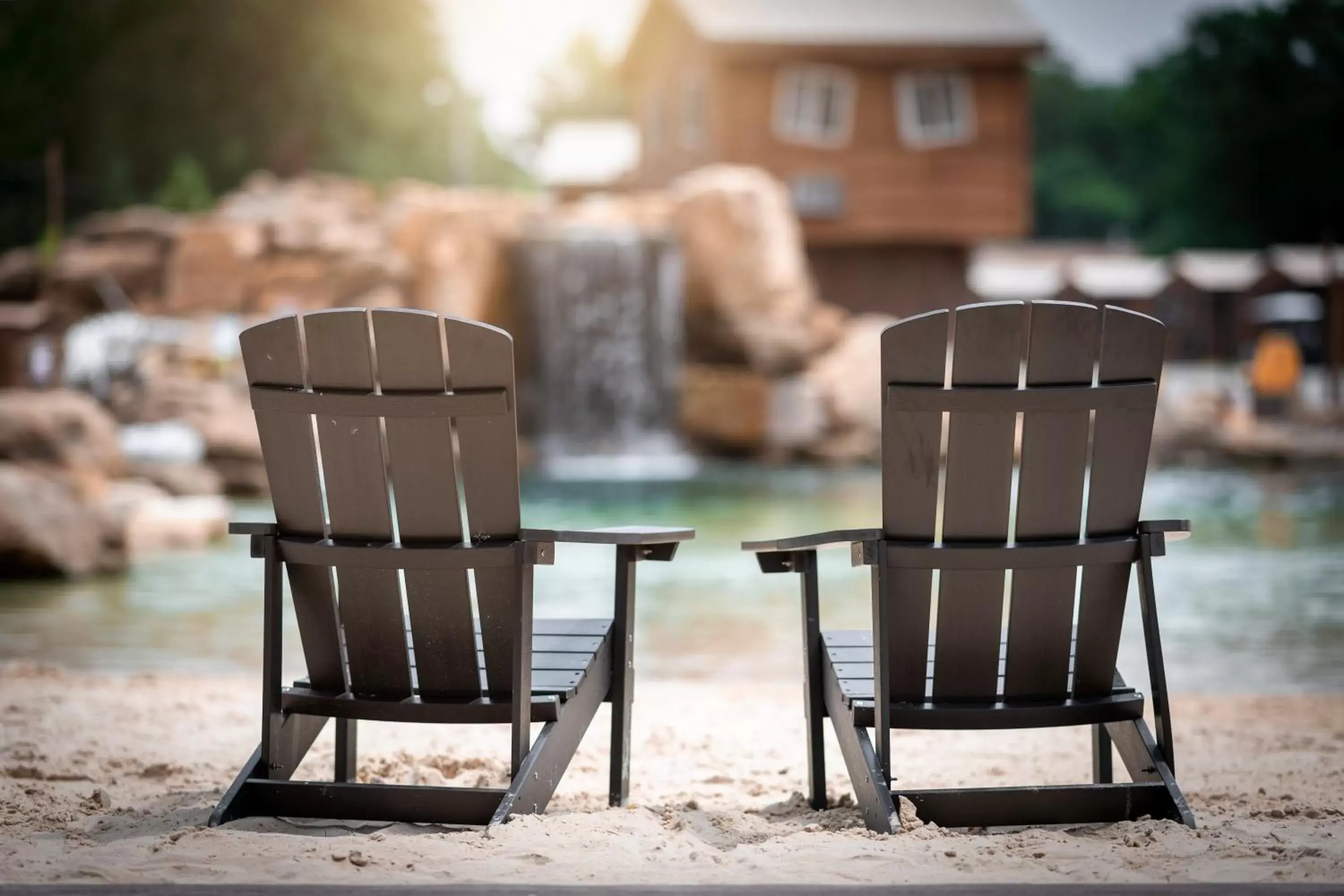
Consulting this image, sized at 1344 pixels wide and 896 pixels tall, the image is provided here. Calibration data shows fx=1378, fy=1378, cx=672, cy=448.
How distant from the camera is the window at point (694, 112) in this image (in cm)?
2567

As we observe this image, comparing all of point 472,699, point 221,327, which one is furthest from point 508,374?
point 221,327

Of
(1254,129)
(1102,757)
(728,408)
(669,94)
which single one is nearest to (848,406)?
(728,408)

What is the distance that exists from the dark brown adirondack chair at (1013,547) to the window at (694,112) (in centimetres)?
2336

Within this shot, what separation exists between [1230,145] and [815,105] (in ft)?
70.7

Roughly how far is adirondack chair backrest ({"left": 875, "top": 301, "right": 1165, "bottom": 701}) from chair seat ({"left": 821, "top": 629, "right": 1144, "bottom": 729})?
0.02 m

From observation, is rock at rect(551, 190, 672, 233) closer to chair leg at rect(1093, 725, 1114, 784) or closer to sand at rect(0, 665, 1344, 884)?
sand at rect(0, 665, 1344, 884)

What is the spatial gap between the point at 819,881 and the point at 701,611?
587cm

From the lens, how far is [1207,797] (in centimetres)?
335

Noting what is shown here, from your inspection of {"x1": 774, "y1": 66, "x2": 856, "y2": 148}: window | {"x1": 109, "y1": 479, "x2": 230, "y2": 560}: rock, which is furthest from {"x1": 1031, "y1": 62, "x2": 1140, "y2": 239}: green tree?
{"x1": 109, "y1": 479, "x2": 230, "y2": 560}: rock

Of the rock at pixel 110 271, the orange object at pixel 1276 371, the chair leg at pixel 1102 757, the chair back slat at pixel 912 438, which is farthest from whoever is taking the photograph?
the orange object at pixel 1276 371

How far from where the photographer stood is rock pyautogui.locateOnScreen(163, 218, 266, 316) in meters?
19.4

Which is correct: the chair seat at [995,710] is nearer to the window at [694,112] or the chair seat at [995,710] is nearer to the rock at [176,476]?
the rock at [176,476]

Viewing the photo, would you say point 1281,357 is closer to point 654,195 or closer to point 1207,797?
point 654,195

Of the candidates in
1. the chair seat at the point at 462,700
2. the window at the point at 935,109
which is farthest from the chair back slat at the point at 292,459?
the window at the point at 935,109
